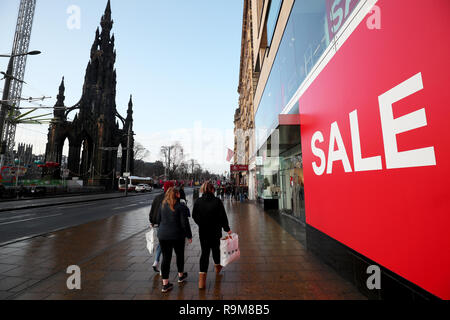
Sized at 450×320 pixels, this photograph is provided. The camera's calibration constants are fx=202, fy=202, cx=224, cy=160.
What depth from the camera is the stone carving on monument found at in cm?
4888

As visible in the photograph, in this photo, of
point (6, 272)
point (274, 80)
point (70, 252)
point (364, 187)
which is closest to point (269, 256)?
point (364, 187)

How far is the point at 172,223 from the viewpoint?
3.40 meters

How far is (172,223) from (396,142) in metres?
3.37

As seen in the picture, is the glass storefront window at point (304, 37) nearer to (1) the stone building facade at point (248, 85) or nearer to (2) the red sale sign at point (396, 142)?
(2) the red sale sign at point (396, 142)

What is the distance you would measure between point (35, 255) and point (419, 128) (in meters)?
8.03

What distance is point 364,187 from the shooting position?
10.2 ft

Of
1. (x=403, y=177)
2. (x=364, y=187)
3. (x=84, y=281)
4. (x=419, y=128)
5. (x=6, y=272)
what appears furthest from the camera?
(x=6, y=272)

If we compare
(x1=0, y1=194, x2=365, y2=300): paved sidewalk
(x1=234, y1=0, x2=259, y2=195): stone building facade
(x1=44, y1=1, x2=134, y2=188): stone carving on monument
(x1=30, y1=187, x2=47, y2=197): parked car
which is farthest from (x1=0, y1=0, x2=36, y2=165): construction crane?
(x1=0, y1=194, x2=365, y2=300): paved sidewalk

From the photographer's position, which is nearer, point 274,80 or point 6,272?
point 6,272

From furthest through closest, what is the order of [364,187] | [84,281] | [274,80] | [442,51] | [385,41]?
[274,80], [84,281], [364,187], [385,41], [442,51]

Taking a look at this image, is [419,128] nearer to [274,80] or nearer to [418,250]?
[418,250]

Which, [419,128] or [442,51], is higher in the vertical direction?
[442,51]

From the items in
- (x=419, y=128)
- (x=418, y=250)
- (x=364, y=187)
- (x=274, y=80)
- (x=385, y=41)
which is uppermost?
(x=274, y=80)

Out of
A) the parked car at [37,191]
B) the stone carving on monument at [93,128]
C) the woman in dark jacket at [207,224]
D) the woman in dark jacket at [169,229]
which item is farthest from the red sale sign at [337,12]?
the stone carving on monument at [93,128]
